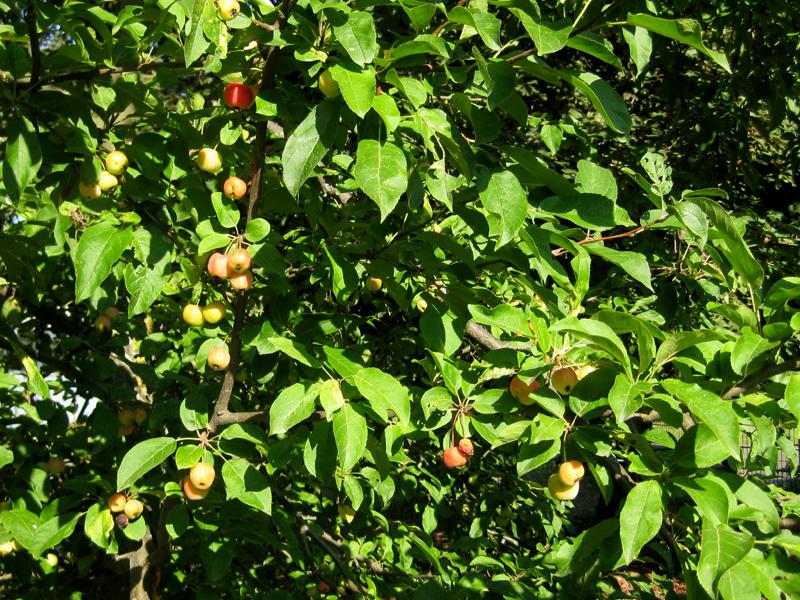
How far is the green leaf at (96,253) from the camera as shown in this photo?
1.73m

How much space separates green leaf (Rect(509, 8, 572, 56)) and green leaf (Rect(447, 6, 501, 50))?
47 mm

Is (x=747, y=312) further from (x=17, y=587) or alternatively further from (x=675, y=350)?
(x=17, y=587)

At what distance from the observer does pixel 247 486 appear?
1736mm

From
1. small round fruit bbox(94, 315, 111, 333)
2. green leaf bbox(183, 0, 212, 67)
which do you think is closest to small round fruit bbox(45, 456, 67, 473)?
small round fruit bbox(94, 315, 111, 333)

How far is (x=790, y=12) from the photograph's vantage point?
3.44m

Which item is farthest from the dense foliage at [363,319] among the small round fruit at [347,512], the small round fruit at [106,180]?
the small round fruit at [347,512]

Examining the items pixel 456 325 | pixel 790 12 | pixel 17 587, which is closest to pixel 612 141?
pixel 790 12

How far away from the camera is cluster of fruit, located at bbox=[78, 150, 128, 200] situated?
6.43 ft

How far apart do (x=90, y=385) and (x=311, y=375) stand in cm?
121

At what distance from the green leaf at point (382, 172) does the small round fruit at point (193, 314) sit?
1.06 metres

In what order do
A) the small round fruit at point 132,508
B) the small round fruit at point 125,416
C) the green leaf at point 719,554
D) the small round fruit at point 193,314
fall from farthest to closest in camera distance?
the small round fruit at point 125,416
the small round fruit at point 132,508
the small round fruit at point 193,314
the green leaf at point 719,554

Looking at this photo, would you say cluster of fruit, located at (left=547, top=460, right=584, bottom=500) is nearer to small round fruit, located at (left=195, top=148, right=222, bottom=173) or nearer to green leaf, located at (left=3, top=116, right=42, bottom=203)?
small round fruit, located at (left=195, top=148, right=222, bottom=173)

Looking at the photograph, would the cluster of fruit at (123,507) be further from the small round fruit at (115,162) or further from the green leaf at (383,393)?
the green leaf at (383,393)

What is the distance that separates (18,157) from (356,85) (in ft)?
3.09
